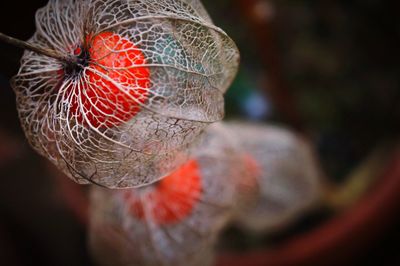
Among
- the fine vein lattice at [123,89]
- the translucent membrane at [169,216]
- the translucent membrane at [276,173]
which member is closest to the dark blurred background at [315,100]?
the translucent membrane at [276,173]

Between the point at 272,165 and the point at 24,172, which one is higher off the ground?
the point at 272,165

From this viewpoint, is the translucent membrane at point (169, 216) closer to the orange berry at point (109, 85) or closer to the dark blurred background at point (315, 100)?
the orange berry at point (109, 85)

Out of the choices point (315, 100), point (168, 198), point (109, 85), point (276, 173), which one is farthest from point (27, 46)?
point (315, 100)

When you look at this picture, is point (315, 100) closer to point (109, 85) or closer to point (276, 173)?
point (276, 173)

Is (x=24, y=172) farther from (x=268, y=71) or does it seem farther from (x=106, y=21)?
(x=106, y=21)

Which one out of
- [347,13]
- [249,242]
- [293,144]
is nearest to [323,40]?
[347,13]

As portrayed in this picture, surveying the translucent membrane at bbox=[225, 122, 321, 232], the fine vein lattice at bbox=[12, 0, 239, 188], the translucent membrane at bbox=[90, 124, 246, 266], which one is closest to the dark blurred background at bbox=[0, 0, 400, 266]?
the translucent membrane at bbox=[225, 122, 321, 232]
